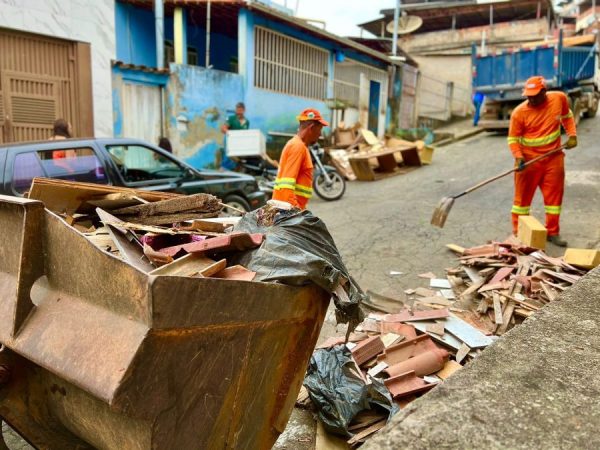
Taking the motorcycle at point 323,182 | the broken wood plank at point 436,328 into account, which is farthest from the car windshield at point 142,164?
the broken wood plank at point 436,328

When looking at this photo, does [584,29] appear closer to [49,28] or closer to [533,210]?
[533,210]

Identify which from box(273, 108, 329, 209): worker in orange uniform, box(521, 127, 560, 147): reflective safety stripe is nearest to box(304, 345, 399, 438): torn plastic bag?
box(273, 108, 329, 209): worker in orange uniform

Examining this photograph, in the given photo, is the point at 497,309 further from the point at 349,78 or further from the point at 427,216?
the point at 349,78

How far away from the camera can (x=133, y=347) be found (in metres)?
1.48

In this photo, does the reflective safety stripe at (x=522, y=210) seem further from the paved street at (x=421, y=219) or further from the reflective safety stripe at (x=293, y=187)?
the reflective safety stripe at (x=293, y=187)

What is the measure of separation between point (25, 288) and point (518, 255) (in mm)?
4644

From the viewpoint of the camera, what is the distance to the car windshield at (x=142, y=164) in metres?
6.13

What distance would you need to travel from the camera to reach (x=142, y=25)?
12.6 metres

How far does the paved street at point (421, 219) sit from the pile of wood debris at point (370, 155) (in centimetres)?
48

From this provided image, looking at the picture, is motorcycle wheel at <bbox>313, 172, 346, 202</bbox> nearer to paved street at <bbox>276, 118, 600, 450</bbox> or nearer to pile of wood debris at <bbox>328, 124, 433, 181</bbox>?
paved street at <bbox>276, 118, 600, 450</bbox>

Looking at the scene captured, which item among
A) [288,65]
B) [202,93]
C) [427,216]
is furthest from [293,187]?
[288,65]

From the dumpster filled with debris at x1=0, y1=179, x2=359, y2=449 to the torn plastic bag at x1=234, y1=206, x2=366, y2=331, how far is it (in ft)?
0.11

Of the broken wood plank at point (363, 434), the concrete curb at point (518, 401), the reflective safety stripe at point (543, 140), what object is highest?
the reflective safety stripe at point (543, 140)

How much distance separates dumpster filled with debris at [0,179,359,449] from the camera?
1531mm
